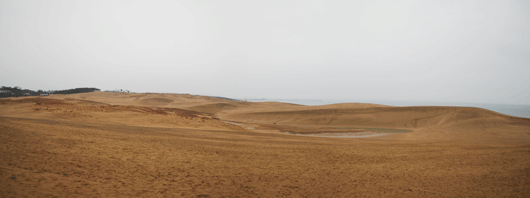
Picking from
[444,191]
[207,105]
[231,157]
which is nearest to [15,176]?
[231,157]

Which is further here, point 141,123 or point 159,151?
point 141,123

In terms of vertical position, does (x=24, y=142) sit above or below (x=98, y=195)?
above

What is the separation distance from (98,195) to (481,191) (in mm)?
10454

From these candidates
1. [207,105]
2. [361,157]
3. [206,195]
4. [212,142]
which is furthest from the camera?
[207,105]

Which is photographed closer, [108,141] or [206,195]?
[206,195]

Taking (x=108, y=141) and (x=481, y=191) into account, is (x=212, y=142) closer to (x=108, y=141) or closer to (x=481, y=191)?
(x=108, y=141)

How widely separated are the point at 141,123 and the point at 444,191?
19293mm

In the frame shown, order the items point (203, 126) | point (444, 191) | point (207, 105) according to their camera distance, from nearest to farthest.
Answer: point (444, 191)
point (203, 126)
point (207, 105)

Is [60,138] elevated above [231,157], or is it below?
above

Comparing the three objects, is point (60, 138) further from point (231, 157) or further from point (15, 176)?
point (231, 157)

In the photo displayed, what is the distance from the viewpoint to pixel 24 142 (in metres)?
7.91

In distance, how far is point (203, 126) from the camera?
21.3 metres

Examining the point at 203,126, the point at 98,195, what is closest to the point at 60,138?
the point at 98,195

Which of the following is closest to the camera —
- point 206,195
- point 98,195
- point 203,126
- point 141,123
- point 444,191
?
point 98,195
